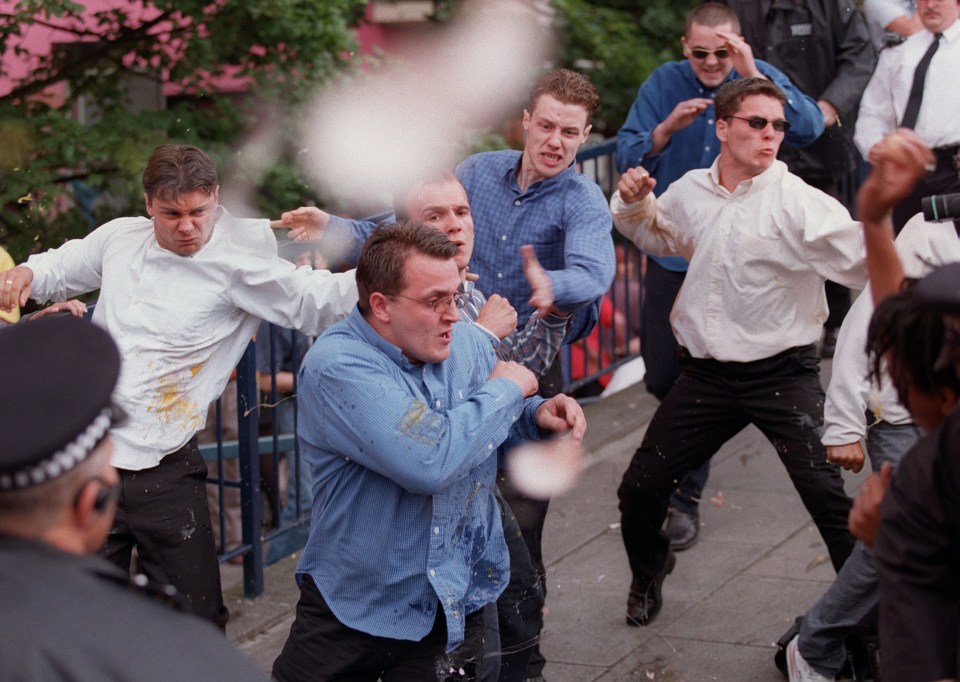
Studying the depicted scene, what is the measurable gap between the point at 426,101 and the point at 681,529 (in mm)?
4849

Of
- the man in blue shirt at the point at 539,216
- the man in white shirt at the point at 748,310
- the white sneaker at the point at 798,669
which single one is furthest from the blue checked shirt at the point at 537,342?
the white sneaker at the point at 798,669

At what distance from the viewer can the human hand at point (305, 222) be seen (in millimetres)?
4836

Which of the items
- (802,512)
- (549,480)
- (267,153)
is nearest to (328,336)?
(549,480)

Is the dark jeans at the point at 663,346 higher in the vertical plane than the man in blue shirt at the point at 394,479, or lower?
lower

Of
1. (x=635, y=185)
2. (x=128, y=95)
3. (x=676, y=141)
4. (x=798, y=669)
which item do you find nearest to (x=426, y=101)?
(x=128, y=95)

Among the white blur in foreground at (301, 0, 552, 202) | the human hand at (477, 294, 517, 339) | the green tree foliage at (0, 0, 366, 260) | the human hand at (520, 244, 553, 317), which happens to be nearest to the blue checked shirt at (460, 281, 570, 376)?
the human hand at (520, 244, 553, 317)

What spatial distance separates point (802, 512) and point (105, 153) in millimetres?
4062

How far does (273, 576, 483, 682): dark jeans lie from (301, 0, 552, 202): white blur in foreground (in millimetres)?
3072

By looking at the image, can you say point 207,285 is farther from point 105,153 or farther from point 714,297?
point 105,153

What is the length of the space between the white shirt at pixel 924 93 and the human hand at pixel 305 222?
326cm

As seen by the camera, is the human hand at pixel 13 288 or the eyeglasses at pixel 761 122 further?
the eyeglasses at pixel 761 122

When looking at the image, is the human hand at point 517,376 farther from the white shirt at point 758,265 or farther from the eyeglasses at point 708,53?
the eyeglasses at point 708,53

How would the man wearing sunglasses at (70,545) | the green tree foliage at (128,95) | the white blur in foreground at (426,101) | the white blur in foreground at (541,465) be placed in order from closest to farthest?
the man wearing sunglasses at (70,545), the white blur in foreground at (541,465), the green tree foliage at (128,95), the white blur in foreground at (426,101)

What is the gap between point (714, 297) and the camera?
512 cm
